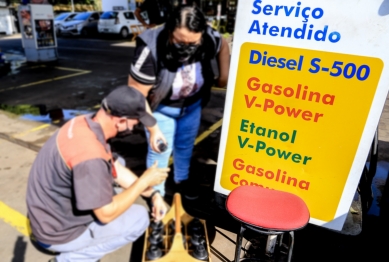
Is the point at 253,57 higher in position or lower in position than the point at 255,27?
lower

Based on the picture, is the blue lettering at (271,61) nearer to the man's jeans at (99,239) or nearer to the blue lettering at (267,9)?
the blue lettering at (267,9)

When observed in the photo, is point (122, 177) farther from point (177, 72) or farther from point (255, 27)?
point (255, 27)

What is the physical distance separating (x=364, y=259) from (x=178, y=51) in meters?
2.01

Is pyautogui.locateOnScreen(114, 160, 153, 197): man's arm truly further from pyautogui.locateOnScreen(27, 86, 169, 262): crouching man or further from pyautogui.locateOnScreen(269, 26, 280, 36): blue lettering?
pyautogui.locateOnScreen(269, 26, 280, 36): blue lettering

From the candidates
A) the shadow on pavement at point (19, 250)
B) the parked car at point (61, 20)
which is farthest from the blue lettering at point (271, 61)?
the parked car at point (61, 20)

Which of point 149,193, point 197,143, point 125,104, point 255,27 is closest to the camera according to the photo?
point 255,27

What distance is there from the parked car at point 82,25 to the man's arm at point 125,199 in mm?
17683

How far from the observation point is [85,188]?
1586mm

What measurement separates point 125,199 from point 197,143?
236 cm

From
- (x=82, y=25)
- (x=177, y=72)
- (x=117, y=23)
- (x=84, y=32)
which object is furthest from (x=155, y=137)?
(x=84, y=32)

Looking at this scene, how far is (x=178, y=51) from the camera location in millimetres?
2096

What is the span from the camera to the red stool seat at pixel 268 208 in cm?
139

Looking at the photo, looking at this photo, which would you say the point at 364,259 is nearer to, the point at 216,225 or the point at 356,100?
the point at 216,225

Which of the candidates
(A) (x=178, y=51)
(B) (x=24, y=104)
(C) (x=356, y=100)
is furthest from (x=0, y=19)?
(C) (x=356, y=100)
